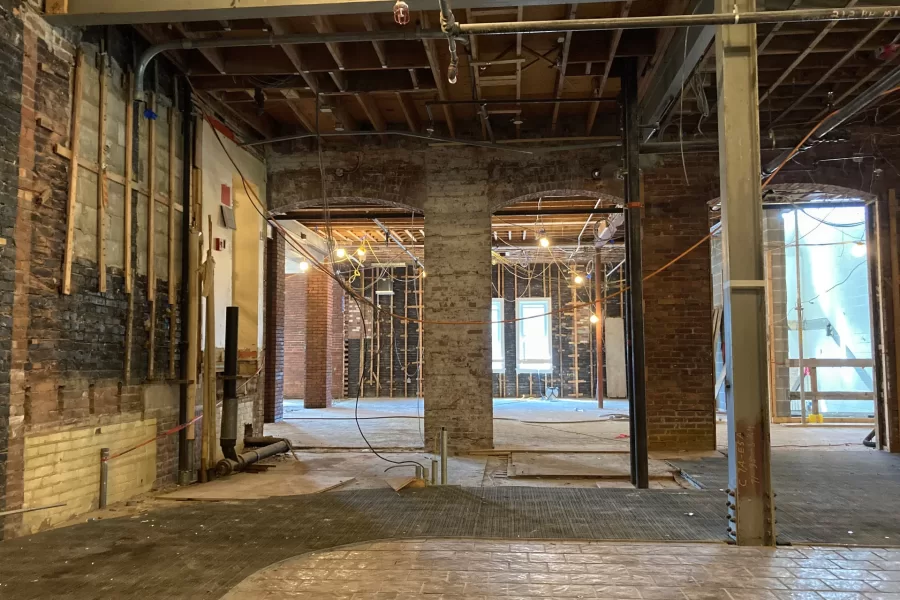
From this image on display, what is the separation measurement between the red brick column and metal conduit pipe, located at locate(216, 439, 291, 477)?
6058 millimetres

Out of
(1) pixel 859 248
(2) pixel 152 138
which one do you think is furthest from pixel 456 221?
(1) pixel 859 248

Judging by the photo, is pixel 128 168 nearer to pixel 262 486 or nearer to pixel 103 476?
pixel 103 476

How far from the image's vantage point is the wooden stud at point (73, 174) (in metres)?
4.27

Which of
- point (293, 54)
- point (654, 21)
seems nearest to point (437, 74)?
point (293, 54)

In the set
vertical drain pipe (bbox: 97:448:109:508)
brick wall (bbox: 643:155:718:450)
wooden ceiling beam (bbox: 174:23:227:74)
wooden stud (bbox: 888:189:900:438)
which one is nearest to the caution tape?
vertical drain pipe (bbox: 97:448:109:508)

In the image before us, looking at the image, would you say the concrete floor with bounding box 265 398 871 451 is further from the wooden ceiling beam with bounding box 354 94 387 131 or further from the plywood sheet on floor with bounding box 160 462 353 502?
the wooden ceiling beam with bounding box 354 94 387 131

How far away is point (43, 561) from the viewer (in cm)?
338

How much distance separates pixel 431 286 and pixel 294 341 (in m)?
9.78

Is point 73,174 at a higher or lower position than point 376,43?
lower

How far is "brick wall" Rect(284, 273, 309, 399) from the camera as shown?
16203 millimetres

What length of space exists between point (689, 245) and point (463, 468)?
3.88 m

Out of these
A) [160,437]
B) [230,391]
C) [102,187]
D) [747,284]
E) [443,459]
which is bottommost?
[443,459]

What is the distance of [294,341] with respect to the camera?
640 inches

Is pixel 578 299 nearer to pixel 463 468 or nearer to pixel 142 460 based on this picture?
pixel 463 468
